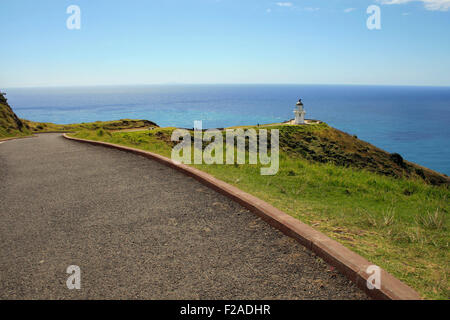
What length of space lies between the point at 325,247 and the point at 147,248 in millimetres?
2326

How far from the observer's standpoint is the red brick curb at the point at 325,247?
280 cm

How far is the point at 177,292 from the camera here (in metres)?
3.01

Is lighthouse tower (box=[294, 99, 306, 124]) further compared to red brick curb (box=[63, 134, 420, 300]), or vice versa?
lighthouse tower (box=[294, 99, 306, 124])

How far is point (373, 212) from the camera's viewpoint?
5.44 m

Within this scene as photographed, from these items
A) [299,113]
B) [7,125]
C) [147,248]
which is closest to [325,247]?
[147,248]

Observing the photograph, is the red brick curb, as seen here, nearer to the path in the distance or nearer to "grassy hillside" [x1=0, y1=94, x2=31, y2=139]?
the path in the distance

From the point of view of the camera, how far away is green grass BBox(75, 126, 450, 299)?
3.33 metres

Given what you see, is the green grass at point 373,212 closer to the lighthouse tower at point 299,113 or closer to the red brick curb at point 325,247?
the red brick curb at point 325,247

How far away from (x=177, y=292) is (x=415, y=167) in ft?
162

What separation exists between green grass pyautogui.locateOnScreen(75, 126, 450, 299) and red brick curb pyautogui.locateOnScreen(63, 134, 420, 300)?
19 centimetres

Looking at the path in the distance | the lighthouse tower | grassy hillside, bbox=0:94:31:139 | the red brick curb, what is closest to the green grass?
the red brick curb
